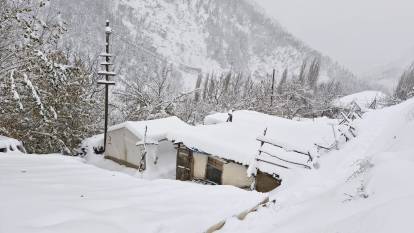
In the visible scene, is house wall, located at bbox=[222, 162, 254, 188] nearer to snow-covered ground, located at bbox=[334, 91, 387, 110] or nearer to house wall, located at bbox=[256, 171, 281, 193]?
house wall, located at bbox=[256, 171, 281, 193]

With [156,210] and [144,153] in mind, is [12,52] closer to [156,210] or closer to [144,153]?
[144,153]

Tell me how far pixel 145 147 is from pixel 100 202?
51.2 feet

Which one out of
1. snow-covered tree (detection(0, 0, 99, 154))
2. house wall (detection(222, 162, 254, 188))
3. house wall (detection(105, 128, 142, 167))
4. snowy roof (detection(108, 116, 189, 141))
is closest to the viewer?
snow-covered tree (detection(0, 0, 99, 154))

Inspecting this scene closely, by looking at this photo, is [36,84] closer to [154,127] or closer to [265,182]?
[154,127]

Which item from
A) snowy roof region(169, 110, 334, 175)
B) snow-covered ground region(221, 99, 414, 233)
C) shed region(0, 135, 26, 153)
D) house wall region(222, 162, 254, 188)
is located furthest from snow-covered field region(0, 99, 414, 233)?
house wall region(222, 162, 254, 188)

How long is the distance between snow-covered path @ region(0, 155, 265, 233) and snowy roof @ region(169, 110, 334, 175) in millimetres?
8454

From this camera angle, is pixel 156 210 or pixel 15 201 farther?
pixel 156 210

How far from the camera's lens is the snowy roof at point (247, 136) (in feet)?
51.4

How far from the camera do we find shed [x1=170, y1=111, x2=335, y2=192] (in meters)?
14.7

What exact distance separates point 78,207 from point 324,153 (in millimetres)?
12295

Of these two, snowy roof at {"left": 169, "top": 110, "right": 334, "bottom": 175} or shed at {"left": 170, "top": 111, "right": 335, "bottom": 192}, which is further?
snowy roof at {"left": 169, "top": 110, "right": 334, "bottom": 175}

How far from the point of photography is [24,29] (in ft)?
39.5

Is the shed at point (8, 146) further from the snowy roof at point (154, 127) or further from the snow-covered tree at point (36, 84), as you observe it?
the snowy roof at point (154, 127)

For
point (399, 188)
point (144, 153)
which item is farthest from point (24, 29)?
point (399, 188)
